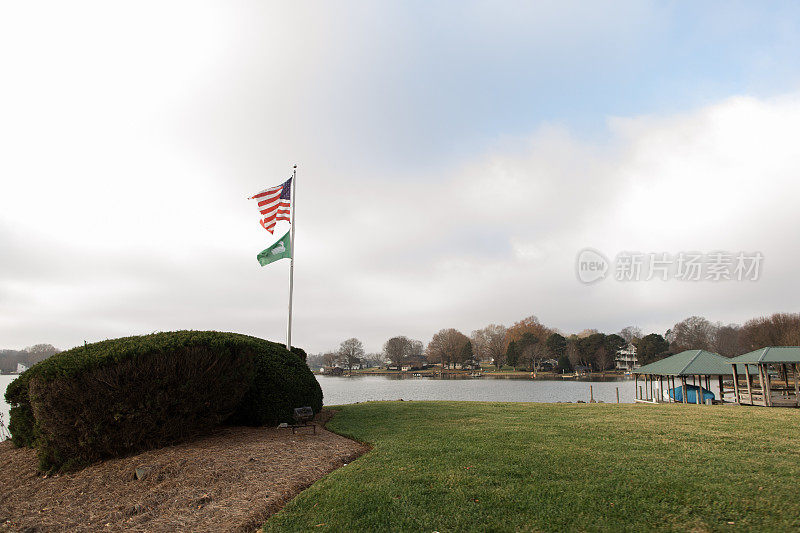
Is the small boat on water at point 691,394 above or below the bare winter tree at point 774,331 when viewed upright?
below

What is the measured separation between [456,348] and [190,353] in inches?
4628

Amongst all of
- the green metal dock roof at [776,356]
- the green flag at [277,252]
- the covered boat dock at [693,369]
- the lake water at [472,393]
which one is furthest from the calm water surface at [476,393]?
the green metal dock roof at [776,356]

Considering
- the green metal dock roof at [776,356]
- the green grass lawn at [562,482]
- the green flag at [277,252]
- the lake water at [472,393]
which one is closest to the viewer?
the green grass lawn at [562,482]

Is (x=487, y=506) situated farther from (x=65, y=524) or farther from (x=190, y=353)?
(x=190, y=353)

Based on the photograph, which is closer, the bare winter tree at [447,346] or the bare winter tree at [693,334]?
the bare winter tree at [693,334]

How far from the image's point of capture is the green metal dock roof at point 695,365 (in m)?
21.7

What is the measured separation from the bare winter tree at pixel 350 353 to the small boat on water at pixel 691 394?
91.2 meters

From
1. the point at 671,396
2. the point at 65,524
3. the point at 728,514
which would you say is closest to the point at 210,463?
the point at 65,524

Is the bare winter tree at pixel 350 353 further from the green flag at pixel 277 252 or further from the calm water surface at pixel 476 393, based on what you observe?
the green flag at pixel 277 252

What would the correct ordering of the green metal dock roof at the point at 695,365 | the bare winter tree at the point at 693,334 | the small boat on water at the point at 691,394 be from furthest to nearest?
the bare winter tree at the point at 693,334
the small boat on water at the point at 691,394
the green metal dock roof at the point at 695,365

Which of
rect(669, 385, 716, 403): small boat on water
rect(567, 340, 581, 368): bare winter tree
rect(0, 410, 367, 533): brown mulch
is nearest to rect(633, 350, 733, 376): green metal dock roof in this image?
rect(669, 385, 716, 403): small boat on water

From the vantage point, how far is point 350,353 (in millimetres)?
111750

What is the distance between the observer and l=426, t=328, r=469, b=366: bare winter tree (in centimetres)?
12306

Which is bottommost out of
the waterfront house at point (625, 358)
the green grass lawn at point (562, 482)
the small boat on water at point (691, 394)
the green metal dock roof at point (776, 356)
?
the waterfront house at point (625, 358)
